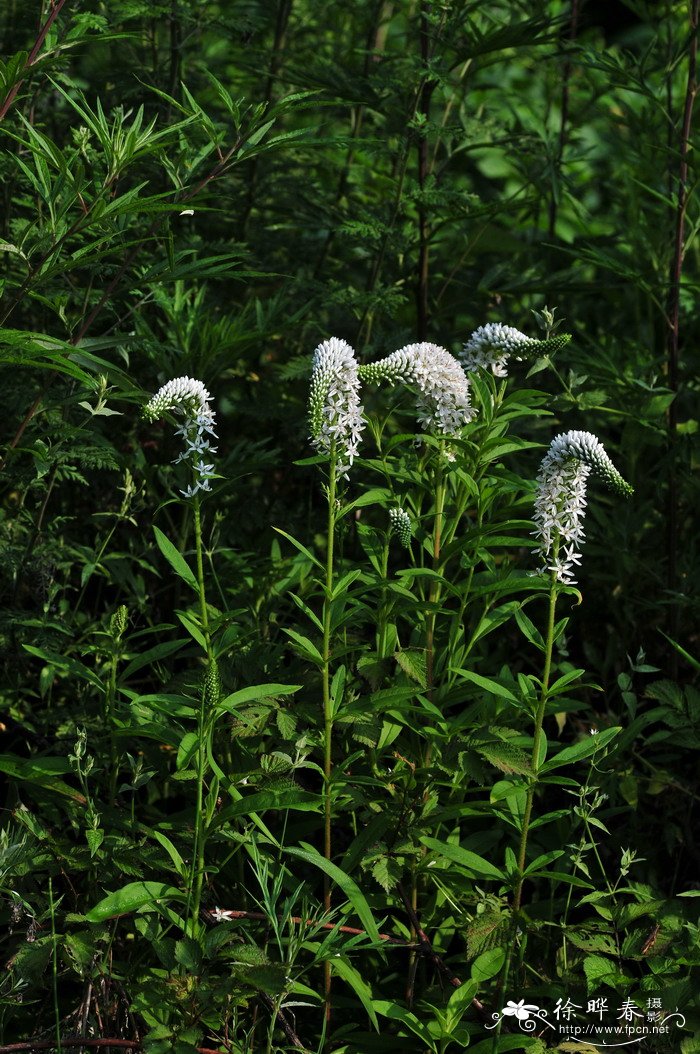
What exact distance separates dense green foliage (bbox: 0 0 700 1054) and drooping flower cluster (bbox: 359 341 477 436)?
0.30ft

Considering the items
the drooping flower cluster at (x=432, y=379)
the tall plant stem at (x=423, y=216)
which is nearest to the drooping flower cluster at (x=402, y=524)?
the drooping flower cluster at (x=432, y=379)

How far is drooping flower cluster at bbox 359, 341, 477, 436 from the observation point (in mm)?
2207

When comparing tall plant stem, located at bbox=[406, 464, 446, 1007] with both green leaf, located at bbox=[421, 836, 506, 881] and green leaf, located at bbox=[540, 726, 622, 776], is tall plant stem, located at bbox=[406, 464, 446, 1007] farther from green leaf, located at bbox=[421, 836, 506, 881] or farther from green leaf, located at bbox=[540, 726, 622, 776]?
green leaf, located at bbox=[540, 726, 622, 776]

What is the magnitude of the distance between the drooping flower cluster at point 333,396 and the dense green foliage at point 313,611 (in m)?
0.05

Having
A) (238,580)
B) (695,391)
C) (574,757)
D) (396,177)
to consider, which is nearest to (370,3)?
(396,177)

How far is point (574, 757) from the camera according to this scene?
2.21 metres

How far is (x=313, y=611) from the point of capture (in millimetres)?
2764

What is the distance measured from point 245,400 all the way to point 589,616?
3.92 ft

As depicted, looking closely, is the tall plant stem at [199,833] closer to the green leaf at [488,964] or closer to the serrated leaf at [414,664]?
the serrated leaf at [414,664]

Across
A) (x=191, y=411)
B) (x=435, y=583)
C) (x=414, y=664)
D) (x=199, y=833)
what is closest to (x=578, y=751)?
(x=414, y=664)

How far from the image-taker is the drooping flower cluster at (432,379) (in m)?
2.21

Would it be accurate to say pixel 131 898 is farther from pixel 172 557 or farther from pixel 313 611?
pixel 313 611

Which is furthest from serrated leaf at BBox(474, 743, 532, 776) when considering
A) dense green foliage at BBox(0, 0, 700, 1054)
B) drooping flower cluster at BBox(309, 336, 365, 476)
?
drooping flower cluster at BBox(309, 336, 365, 476)

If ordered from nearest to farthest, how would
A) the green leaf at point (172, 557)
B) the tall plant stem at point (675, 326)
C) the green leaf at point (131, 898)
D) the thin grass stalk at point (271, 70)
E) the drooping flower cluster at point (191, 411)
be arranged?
the green leaf at point (131, 898)
the drooping flower cluster at point (191, 411)
the green leaf at point (172, 557)
the tall plant stem at point (675, 326)
the thin grass stalk at point (271, 70)
